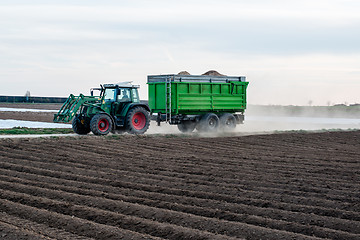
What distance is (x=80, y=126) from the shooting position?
20.0 m

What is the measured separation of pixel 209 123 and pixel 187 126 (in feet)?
3.46

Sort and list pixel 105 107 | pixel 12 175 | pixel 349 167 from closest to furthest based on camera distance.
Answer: pixel 12 175
pixel 349 167
pixel 105 107

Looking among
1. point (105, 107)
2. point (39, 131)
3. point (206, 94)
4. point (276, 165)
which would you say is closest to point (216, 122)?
point (206, 94)

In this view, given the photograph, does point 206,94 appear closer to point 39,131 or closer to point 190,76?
point 190,76

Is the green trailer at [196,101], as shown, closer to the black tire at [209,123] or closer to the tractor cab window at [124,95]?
the black tire at [209,123]

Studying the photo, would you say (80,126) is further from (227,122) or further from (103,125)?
(227,122)

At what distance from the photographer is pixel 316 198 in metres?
8.55

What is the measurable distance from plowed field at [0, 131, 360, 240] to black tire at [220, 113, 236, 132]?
24.3 ft

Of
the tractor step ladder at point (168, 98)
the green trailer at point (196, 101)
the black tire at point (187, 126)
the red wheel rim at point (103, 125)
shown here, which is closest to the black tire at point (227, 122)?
Result: the green trailer at point (196, 101)

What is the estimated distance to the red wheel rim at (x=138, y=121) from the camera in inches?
793

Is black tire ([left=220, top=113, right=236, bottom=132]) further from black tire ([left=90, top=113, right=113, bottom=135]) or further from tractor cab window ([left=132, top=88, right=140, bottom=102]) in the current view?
black tire ([left=90, top=113, right=113, bottom=135])

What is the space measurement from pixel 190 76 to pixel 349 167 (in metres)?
11.0

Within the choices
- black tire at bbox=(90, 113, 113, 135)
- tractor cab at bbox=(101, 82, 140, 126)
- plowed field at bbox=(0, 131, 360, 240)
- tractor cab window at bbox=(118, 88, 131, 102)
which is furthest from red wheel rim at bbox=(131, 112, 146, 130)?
plowed field at bbox=(0, 131, 360, 240)

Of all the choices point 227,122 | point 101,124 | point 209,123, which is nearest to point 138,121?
point 101,124
